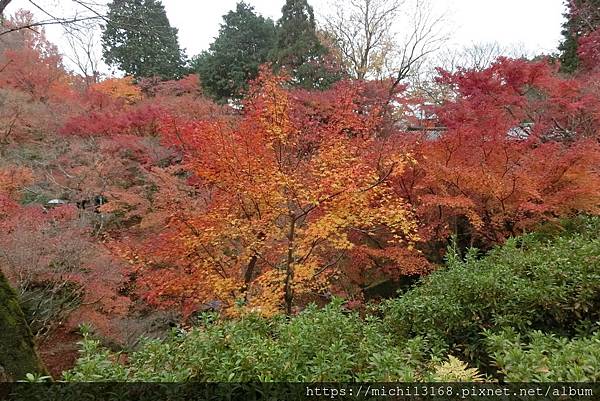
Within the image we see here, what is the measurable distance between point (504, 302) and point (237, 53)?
63.5ft

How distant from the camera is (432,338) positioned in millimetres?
4414

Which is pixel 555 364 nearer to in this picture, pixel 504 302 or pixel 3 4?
pixel 504 302

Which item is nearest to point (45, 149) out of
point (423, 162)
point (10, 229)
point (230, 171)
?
point (10, 229)

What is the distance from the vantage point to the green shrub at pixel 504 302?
171 inches

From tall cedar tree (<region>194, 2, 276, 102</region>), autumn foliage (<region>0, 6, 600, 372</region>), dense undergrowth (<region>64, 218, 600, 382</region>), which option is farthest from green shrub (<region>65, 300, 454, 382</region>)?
tall cedar tree (<region>194, 2, 276, 102</region>)

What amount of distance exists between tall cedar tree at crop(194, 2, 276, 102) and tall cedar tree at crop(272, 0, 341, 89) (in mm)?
1863

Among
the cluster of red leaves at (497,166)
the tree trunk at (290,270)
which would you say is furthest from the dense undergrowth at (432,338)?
the cluster of red leaves at (497,166)

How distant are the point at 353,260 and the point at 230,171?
462 cm

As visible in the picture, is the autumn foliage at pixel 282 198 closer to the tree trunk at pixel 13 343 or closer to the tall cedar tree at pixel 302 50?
the tree trunk at pixel 13 343

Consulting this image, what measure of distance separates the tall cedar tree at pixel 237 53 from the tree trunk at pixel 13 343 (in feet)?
54.8

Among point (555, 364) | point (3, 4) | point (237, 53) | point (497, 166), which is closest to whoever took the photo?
point (555, 364)

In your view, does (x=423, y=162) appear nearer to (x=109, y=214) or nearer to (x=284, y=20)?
(x=109, y=214)

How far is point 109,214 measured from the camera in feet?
38.8

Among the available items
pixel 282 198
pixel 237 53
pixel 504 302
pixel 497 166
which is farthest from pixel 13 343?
pixel 237 53
